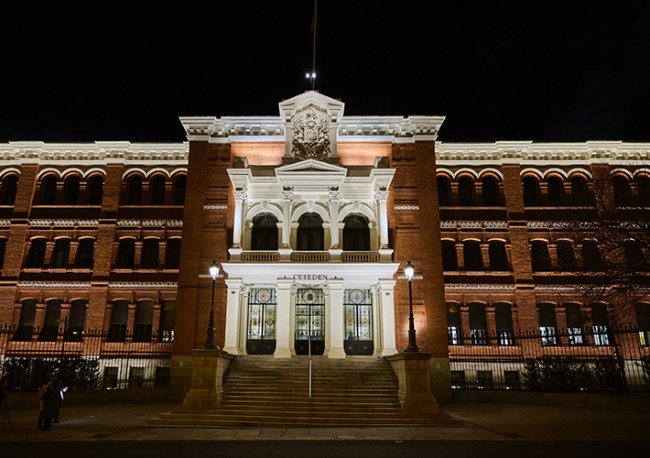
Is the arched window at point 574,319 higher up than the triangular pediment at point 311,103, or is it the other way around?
the triangular pediment at point 311,103

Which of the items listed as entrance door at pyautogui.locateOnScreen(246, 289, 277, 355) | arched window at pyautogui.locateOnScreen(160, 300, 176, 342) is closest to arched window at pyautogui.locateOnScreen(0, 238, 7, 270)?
arched window at pyautogui.locateOnScreen(160, 300, 176, 342)

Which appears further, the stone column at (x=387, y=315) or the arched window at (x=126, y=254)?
the arched window at (x=126, y=254)

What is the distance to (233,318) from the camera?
23.8 metres

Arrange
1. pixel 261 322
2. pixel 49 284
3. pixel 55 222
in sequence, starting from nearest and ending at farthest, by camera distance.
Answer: pixel 261 322 → pixel 49 284 → pixel 55 222

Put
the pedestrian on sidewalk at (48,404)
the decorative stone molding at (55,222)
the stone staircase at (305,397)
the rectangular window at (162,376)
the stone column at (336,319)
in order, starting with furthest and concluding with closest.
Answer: the decorative stone molding at (55,222), the rectangular window at (162,376), the stone column at (336,319), the stone staircase at (305,397), the pedestrian on sidewalk at (48,404)

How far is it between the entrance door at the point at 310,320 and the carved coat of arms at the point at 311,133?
308 inches

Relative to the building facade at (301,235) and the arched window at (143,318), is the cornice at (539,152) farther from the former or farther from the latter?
the arched window at (143,318)

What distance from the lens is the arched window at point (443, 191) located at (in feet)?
96.0

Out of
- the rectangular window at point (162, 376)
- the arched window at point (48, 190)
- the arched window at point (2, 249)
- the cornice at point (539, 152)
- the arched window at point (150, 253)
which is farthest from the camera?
the arched window at point (48, 190)

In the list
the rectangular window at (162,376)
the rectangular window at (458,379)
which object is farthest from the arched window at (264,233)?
the rectangular window at (458,379)

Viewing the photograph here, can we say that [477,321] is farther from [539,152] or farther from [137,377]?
[137,377]

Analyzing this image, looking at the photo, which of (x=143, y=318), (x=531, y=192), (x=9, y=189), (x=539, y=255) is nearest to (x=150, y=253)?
(x=143, y=318)

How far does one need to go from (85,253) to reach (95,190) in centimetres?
415

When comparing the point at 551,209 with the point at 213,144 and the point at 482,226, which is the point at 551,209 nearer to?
the point at 482,226
